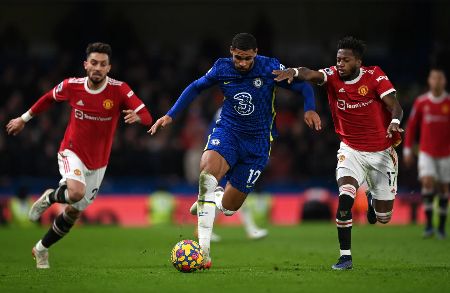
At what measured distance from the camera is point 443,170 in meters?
12.0

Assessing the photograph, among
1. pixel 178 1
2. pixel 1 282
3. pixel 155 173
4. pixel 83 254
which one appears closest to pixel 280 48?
pixel 178 1

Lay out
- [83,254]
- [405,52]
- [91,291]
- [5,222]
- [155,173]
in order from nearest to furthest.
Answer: [91,291] < [83,254] < [5,222] < [155,173] < [405,52]

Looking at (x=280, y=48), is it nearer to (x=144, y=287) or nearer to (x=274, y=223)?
(x=274, y=223)

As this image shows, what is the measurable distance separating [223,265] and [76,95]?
9.71 feet

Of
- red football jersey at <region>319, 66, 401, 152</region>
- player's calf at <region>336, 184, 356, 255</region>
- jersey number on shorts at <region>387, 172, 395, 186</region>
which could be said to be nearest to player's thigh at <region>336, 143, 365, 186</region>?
red football jersey at <region>319, 66, 401, 152</region>

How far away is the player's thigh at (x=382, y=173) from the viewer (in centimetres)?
755

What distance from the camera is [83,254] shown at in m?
9.78

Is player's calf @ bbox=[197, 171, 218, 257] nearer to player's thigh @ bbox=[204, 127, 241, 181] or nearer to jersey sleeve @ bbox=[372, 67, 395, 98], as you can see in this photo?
player's thigh @ bbox=[204, 127, 241, 181]

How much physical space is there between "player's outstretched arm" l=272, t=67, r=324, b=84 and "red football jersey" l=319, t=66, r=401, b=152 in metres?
0.13

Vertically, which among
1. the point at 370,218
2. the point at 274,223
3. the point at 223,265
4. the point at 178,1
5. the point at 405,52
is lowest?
the point at 274,223

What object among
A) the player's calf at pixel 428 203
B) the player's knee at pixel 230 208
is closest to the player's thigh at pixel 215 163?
the player's knee at pixel 230 208

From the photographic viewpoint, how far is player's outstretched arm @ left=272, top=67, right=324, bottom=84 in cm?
711

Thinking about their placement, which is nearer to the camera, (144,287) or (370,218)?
(144,287)

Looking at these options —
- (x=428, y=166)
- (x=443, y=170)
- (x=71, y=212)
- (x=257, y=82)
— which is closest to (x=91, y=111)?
(x=71, y=212)
